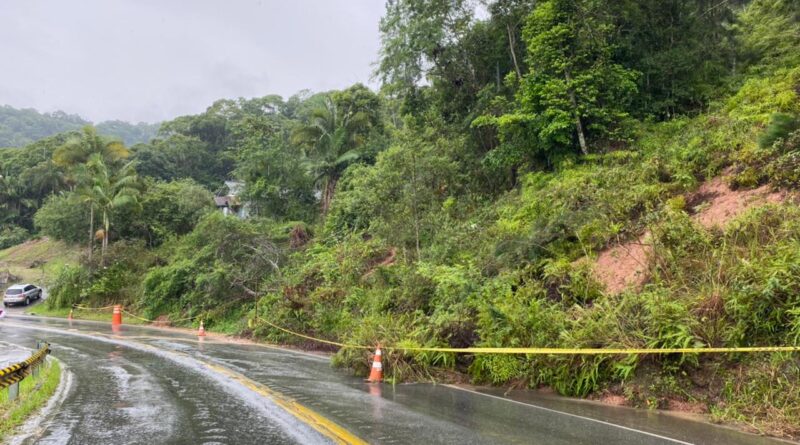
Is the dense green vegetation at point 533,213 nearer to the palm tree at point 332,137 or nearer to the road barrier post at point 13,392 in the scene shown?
the palm tree at point 332,137

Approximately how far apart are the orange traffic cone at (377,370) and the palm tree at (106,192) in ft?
103

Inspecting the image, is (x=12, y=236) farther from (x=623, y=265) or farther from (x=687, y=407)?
(x=687, y=407)

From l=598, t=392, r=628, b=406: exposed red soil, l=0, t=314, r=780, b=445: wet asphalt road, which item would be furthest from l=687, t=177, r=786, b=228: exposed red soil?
l=0, t=314, r=780, b=445: wet asphalt road

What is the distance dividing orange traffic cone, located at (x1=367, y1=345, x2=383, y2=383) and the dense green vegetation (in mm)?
292

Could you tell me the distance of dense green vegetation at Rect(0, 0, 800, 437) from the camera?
9.26 metres

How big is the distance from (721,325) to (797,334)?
1153 mm

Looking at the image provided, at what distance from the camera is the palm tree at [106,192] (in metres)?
36.1

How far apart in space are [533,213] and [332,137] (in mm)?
21095

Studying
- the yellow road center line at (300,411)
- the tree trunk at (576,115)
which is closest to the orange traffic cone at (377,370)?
the yellow road center line at (300,411)

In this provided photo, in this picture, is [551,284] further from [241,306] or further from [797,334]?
[241,306]

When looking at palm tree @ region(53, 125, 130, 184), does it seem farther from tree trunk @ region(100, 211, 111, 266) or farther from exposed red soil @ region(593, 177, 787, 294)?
exposed red soil @ region(593, 177, 787, 294)

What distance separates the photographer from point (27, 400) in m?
8.25

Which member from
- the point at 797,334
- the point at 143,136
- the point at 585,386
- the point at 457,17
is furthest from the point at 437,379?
the point at 143,136

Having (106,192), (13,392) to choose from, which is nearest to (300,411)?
(13,392)
